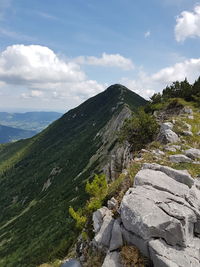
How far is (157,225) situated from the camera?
35.7ft

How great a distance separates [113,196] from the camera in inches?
642

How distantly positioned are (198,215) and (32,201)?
14633 centimetres

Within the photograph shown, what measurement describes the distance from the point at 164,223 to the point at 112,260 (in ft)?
10.5

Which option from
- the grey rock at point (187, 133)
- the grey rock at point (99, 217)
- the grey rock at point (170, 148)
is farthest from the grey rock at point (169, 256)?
the grey rock at point (187, 133)

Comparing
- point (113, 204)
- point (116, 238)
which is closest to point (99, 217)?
point (113, 204)

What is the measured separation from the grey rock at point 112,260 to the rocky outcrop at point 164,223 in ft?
3.14

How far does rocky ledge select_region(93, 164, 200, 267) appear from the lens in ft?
34.4

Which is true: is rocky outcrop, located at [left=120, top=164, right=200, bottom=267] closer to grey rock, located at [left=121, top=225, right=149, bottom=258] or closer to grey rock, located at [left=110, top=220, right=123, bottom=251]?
grey rock, located at [left=121, top=225, right=149, bottom=258]

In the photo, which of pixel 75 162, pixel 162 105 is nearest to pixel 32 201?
pixel 75 162

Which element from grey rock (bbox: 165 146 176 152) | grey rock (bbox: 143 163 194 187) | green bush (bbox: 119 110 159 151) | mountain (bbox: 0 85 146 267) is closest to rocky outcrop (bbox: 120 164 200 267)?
grey rock (bbox: 143 163 194 187)

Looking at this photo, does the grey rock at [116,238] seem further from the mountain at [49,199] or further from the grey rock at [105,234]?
the mountain at [49,199]

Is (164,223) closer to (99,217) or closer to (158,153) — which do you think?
(99,217)

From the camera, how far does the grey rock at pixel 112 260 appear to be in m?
10.9

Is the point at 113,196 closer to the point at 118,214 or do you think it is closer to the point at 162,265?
the point at 118,214
